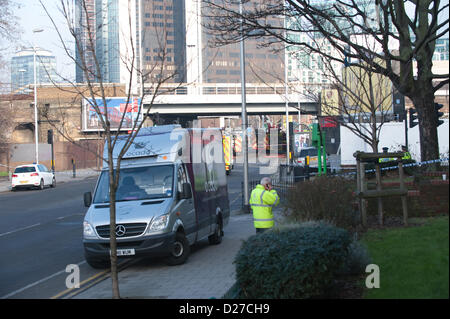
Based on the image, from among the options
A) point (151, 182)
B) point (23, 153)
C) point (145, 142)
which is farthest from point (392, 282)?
point (23, 153)

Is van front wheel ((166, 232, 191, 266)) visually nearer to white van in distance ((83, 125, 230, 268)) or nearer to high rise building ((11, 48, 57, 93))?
white van in distance ((83, 125, 230, 268))

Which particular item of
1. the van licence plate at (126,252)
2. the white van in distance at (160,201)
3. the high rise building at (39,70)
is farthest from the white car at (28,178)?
the van licence plate at (126,252)

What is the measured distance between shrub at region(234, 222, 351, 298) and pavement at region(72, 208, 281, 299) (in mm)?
718

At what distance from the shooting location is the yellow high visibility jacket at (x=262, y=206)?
10.5m

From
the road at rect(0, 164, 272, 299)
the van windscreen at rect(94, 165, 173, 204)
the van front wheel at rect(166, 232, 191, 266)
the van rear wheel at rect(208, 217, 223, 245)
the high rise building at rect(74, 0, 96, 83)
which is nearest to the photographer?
the high rise building at rect(74, 0, 96, 83)

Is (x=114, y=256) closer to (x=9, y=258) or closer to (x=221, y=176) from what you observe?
(x=9, y=258)

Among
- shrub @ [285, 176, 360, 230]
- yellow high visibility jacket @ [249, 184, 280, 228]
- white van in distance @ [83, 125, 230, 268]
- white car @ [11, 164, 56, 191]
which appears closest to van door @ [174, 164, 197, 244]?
white van in distance @ [83, 125, 230, 268]

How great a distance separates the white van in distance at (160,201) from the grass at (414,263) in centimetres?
443

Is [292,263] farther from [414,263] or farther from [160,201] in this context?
[160,201]

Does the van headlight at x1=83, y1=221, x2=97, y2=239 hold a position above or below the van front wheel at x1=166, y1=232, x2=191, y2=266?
above

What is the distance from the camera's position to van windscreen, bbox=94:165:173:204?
11.2 metres

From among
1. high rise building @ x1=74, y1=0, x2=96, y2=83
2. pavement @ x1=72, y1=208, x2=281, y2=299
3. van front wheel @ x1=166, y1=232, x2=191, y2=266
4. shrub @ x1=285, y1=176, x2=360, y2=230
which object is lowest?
pavement @ x1=72, y1=208, x2=281, y2=299

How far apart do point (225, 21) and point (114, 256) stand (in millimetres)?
7611

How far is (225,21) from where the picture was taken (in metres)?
13.5
